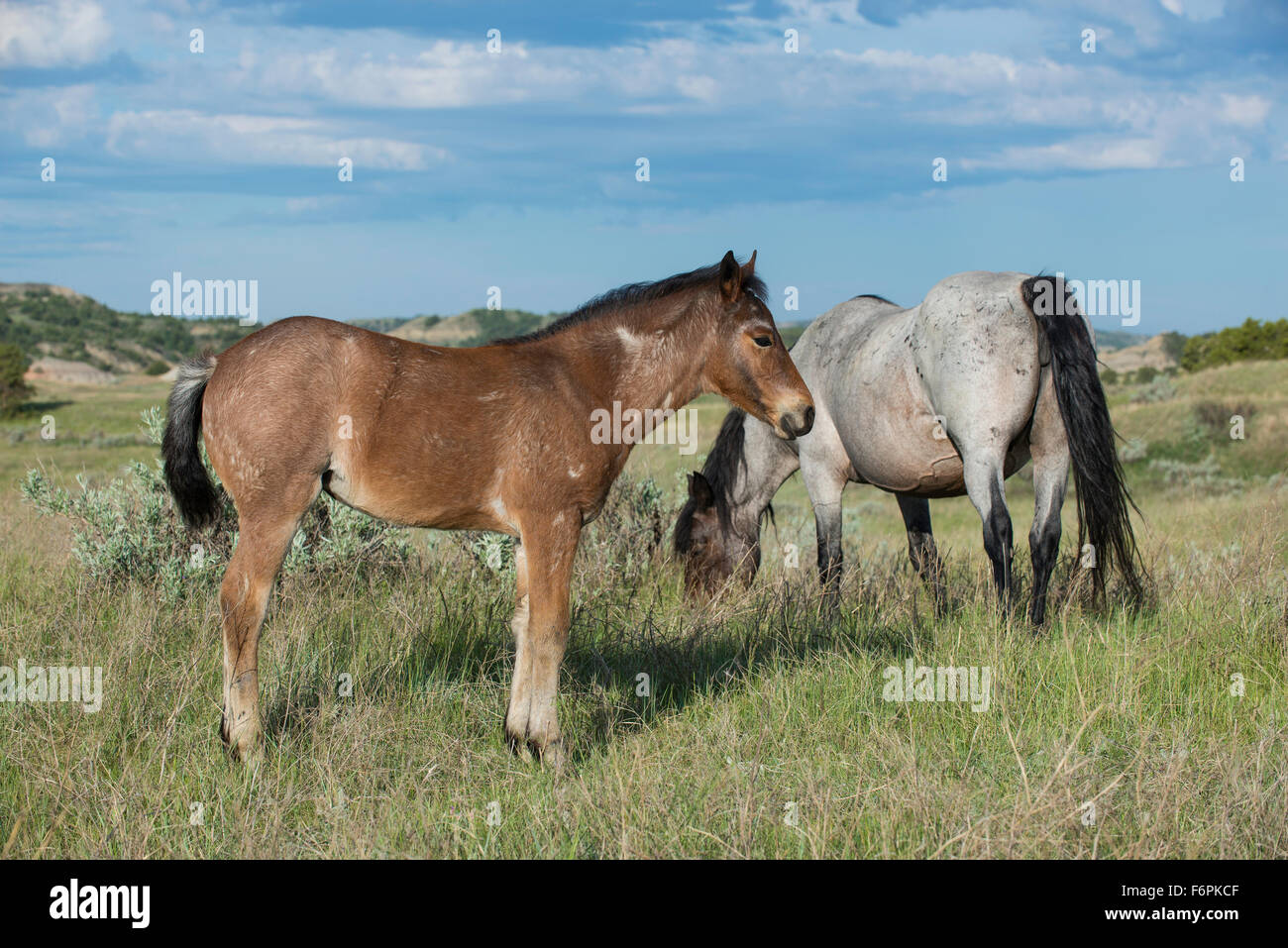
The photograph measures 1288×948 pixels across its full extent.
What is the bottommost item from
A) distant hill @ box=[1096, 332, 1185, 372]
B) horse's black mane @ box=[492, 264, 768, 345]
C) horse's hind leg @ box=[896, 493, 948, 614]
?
horse's hind leg @ box=[896, 493, 948, 614]

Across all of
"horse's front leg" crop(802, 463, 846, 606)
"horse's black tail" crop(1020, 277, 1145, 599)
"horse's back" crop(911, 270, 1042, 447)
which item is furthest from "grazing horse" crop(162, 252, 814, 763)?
"horse's front leg" crop(802, 463, 846, 606)

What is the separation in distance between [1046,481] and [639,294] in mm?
3464

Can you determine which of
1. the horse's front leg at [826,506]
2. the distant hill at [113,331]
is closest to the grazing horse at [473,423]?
the horse's front leg at [826,506]

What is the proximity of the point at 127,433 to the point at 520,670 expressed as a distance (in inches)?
1079

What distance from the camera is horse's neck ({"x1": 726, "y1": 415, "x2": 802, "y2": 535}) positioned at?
28.9 feet

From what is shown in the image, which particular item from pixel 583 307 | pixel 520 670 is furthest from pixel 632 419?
pixel 520 670

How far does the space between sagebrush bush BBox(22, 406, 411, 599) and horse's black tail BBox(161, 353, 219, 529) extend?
2.66 meters

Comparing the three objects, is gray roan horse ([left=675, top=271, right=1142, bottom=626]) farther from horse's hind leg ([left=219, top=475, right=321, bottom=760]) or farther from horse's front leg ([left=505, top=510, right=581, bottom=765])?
horse's hind leg ([left=219, top=475, right=321, bottom=760])

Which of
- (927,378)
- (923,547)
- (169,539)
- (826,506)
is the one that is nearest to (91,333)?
(169,539)

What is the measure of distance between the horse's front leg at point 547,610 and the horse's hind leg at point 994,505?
3145 mm

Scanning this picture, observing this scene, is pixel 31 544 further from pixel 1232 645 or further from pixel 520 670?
pixel 1232 645

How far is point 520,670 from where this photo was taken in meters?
4.94

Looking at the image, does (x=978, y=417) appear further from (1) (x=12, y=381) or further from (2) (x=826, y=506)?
(1) (x=12, y=381)

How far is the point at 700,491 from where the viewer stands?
881cm
